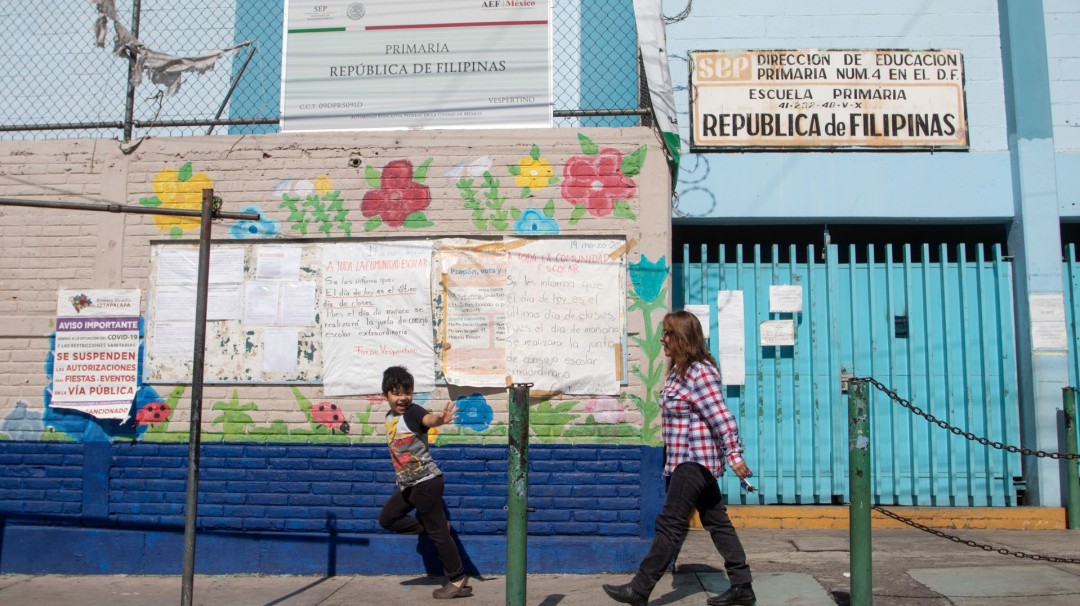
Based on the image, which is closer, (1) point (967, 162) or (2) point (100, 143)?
(2) point (100, 143)

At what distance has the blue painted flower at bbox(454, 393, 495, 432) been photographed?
607 cm

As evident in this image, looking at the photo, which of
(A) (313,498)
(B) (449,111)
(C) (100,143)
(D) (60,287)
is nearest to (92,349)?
(D) (60,287)

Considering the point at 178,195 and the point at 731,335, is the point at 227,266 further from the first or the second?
the point at 731,335

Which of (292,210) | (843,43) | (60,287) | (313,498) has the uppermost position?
(843,43)

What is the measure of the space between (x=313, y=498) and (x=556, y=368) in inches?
77.0

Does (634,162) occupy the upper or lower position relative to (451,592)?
upper

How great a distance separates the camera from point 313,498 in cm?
614

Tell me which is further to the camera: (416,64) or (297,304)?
(416,64)

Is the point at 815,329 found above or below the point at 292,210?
below

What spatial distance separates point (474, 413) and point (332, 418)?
1021 mm

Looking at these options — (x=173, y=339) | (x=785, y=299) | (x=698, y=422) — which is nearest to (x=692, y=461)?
(x=698, y=422)

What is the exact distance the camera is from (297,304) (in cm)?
629

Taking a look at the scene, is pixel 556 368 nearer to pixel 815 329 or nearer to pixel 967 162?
pixel 815 329

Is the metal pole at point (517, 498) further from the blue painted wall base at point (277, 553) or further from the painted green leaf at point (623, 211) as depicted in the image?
the painted green leaf at point (623, 211)
